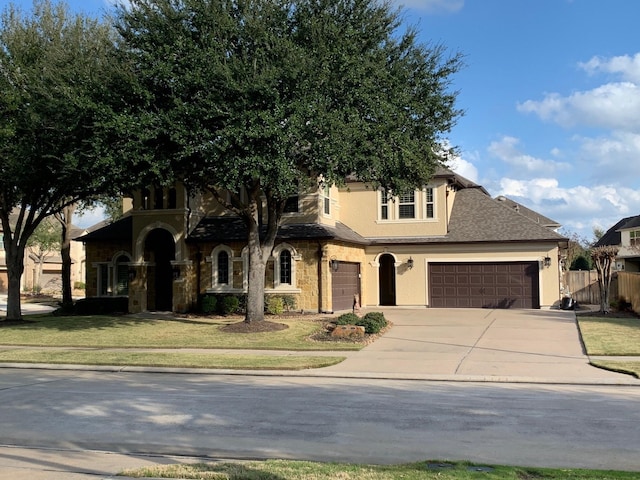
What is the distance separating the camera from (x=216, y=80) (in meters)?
17.8

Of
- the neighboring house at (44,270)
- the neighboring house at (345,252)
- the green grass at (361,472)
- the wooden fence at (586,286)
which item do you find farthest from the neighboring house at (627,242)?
the green grass at (361,472)

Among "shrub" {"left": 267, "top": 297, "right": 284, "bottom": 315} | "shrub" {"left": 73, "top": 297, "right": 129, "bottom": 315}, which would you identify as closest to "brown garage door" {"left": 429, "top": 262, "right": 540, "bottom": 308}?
"shrub" {"left": 267, "top": 297, "right": 284, "bottom": 315}

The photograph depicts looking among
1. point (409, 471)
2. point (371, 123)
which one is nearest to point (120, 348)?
point (371, 123)

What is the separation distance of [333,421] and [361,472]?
2833 mm

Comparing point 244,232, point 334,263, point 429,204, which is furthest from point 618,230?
point 244,232

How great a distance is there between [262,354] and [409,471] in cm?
1116

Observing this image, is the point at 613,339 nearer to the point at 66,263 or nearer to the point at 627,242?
the point at 66,263

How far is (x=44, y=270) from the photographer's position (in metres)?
68.7

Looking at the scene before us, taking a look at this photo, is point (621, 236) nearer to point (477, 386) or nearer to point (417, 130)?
point (417, 130)

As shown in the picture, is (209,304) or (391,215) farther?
(391,215)

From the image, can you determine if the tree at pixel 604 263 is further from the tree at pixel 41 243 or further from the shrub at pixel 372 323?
the tree at pixel 41 243

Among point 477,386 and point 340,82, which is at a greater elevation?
point 340,82

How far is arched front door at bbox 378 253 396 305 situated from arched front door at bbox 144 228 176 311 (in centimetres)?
1114

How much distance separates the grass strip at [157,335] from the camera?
18.7 m
